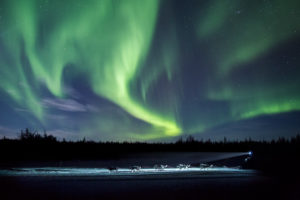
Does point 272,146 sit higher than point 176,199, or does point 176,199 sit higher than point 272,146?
point 272,146

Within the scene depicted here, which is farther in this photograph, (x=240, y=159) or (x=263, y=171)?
(x=240, y=159)

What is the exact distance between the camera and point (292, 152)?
14555 mm

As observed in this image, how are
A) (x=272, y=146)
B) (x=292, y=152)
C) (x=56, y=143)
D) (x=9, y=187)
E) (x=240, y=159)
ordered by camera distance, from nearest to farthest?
(x=9, y=187)
(x=292, y=152)
(x=272, y=146)
(x=240, y=159)
(x=56, y=143)

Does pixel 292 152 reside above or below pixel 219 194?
above

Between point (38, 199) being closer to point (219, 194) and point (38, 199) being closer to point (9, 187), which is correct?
point (9, 187)

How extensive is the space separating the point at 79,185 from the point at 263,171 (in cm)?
1073

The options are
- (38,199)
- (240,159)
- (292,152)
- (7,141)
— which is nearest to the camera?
(38,199)

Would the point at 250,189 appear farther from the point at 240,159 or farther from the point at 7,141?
the point at 7,141

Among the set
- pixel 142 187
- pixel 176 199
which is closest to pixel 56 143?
pixel 142 187

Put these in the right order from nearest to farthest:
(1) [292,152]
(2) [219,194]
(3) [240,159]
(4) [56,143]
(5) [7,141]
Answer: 1. (2) [219,194]
2. (1) [292,152]
3. (3) [240,159]
4. (5) [7,141]
5. (4) [56,143]

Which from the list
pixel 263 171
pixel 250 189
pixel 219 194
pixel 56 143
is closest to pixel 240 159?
pixel 263 171

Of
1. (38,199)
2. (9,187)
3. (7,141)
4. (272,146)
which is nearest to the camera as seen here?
(38,199)

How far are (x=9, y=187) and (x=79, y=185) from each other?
2.04 meters

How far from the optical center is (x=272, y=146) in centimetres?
1583
